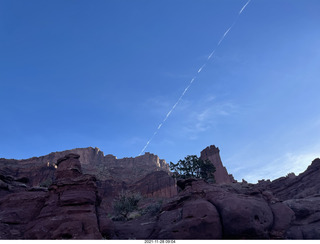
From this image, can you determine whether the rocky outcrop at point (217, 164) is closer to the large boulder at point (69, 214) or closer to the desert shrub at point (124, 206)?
the desert shrub at point (124, 206)

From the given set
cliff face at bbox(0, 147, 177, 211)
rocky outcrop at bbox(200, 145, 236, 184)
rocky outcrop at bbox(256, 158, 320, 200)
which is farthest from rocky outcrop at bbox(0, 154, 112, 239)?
rocky outcrop at bbox(200, 145, 236, 184)

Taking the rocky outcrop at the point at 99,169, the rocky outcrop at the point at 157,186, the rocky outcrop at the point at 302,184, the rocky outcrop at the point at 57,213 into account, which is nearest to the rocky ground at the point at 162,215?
the rocky outcrop at the point at 57,213

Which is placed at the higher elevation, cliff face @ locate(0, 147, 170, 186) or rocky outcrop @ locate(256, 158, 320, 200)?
cliff face @ locate(0, 147, 170, 186)

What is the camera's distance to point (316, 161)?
47875mm

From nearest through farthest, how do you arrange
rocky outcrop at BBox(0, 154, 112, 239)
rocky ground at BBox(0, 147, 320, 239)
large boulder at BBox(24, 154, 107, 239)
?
1. large boulder at BBox(24, 154, 107, 239)
2. rocky outcrop at BBox(0, 154, 112, 239)
3. rocky ground at BBox(0, 147, 320, 239)

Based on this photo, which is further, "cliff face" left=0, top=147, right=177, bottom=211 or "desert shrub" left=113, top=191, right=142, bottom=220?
"cliff face" left=0, top=147, right=177, bottom=211

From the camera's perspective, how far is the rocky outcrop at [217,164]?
312 ft

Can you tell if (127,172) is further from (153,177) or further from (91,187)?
(91,187)

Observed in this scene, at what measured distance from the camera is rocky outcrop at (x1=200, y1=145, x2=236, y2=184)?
95.2 m

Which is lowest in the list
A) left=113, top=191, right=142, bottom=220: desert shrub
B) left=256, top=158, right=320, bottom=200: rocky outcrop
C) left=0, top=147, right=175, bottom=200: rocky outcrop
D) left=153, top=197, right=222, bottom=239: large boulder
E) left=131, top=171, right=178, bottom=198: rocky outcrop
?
left=153, top=197, right=222, bottom=239: large boulder

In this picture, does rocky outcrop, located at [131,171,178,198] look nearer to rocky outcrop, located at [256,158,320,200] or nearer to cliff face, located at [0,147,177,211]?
cliff face, located at [0,147,177,211]

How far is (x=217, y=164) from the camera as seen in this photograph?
103625 millimetres

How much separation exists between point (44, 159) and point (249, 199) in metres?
170
